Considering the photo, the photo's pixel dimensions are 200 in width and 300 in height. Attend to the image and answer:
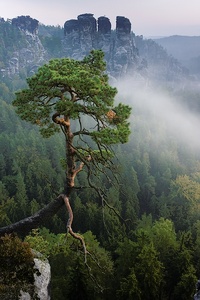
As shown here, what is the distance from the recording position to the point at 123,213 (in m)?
72.1

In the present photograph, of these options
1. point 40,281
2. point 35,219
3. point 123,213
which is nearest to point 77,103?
point 35,219

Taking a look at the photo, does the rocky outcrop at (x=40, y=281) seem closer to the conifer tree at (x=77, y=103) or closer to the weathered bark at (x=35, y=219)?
the weathered bark at (x=35, y=219)

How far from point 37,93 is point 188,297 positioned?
26433 millimetres

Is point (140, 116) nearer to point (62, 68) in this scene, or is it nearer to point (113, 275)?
point (113, 275)

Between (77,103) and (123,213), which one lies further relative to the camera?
(123,213)

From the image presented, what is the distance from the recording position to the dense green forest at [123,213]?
94.9 feet

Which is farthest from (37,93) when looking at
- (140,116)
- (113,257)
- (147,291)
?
(140,116)

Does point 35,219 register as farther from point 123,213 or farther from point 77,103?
point 123,213

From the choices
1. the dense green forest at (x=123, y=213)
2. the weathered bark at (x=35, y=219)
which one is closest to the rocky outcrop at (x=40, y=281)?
the weathered bark at (x=35, y=219)

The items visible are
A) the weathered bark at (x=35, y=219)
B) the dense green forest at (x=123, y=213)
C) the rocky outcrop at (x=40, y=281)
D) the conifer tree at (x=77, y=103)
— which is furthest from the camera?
the dense green forest at (x=123, y=213)

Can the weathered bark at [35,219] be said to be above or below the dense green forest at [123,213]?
above

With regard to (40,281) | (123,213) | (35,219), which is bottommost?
(123,213)

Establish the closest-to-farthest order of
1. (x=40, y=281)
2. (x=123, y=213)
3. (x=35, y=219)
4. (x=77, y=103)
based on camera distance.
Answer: (x=77, y=103), (x=40, y=281), (x=35, y=219), (x=123, y=213)

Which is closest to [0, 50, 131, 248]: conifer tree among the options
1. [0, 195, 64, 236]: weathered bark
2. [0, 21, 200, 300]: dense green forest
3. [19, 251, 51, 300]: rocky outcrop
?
[0, 195, 64, 236]: weathered bark
